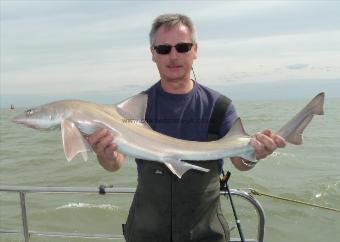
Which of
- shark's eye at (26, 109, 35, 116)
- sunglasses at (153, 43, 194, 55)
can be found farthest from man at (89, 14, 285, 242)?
shark's eye at (26, 109, 35, 116)

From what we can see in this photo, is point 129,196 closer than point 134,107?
No

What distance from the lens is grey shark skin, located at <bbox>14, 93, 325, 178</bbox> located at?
9.90 feet

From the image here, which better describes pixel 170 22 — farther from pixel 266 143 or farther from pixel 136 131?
pixel 266 143

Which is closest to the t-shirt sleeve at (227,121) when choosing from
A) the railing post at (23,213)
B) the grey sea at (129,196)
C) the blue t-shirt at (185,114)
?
the blue t-shirt at (185,114)

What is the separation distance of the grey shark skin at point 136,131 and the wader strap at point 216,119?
11cm

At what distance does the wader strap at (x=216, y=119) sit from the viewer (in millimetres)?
3236

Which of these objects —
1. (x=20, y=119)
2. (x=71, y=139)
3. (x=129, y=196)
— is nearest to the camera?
(x=71, y=139)

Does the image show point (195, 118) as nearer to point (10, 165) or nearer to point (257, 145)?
point (257, 145)

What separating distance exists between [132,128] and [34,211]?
31.4 ft

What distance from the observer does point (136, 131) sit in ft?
10.2

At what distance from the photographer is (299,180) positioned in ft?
50.2

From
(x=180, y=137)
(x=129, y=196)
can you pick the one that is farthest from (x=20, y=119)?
(x=129, y=196)

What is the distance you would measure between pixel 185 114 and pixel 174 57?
0.40m

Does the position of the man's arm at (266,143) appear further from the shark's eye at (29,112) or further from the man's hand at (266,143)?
the shark's eye at (29,112)
